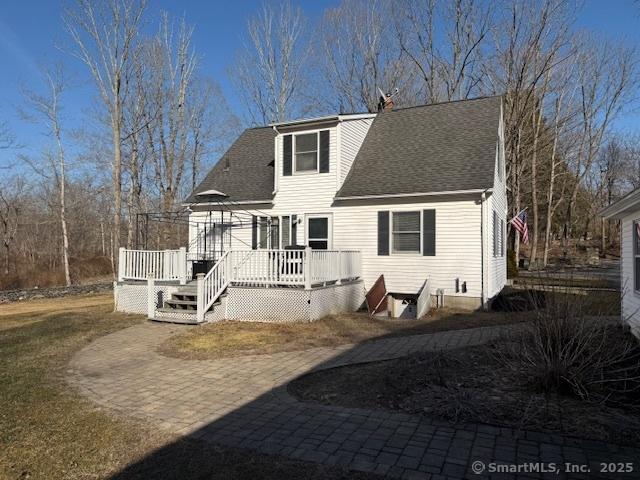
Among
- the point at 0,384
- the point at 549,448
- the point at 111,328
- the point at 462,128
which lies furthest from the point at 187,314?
the point at 462,128

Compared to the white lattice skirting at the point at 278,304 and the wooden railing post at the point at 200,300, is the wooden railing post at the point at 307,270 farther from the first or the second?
the wooden railing post at the point at 200,300

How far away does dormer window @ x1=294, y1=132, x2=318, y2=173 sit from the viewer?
14.4 m

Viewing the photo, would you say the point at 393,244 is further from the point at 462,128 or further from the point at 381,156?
the point at 462,128

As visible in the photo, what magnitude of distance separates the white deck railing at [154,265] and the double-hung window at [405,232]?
6.01 metres

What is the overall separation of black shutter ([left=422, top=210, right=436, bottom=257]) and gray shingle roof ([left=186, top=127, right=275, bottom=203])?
5.10 metres

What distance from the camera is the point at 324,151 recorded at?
562 inches

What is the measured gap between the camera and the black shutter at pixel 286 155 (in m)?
14.7

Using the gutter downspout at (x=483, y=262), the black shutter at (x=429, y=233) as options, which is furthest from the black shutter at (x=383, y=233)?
the gutter downspout at (x=483, y=262)

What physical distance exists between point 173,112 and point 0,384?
25.1 meters

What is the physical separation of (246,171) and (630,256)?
12.3 meters

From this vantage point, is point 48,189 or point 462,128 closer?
point 462,128

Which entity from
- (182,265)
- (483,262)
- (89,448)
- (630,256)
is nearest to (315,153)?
(182,265)

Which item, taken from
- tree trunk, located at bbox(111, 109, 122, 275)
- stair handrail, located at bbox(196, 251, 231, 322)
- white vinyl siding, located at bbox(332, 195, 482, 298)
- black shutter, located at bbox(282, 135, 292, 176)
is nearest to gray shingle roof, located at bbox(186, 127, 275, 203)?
black shutter, located at bbox(282, 135, 292, 176)

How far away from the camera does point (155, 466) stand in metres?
3.72
